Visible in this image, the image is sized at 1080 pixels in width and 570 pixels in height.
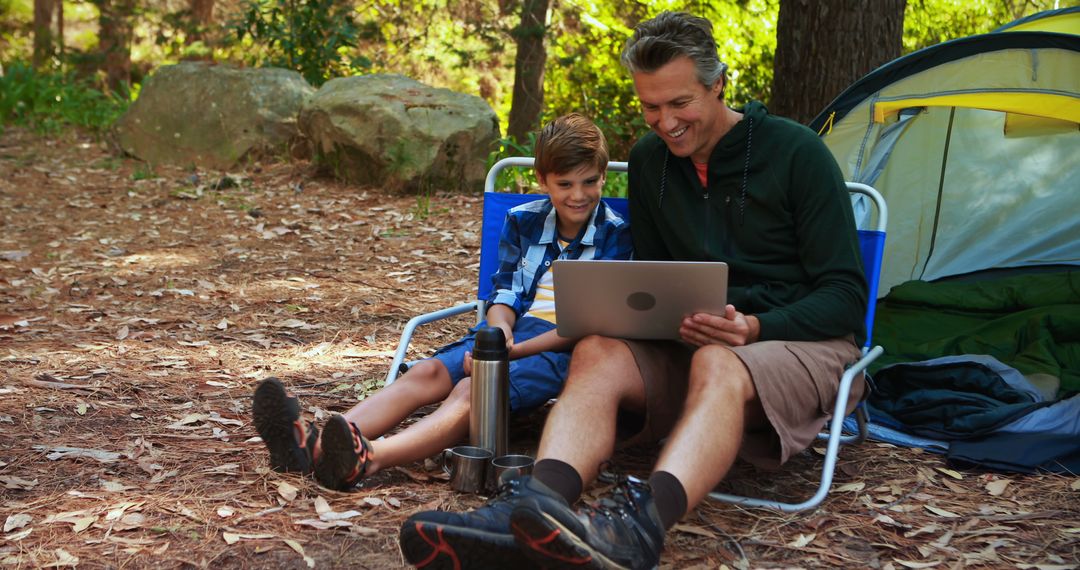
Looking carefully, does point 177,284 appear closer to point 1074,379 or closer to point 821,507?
point 821,507

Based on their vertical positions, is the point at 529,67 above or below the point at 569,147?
above

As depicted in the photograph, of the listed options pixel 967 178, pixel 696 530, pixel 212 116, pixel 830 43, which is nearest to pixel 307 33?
pixel 212 116

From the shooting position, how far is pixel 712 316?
2.66m

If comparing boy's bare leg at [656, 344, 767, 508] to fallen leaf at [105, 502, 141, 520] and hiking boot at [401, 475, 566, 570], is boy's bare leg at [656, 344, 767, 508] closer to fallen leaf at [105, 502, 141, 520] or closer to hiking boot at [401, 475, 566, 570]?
hiking boot at [401, 475, 566, 570]

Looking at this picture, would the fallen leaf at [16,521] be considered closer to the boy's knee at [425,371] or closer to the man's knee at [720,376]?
the boy's knee at [425,371]

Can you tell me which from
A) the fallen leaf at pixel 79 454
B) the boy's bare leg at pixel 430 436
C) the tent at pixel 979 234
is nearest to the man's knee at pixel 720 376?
the boy's bare leg at pixel 430 436

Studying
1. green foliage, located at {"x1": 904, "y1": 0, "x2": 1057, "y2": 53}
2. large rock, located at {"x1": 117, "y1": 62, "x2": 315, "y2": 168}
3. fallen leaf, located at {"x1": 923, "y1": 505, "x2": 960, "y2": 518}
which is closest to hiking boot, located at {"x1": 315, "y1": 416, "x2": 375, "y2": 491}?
fallen leaf, located at {"x1": 923, "y1": 505, "x2": 960, "y2": 518}

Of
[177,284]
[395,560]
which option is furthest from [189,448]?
[177,284]

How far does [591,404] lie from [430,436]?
1.83ft

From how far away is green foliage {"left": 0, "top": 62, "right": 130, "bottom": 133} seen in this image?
32.5 ft

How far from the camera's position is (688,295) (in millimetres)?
2627

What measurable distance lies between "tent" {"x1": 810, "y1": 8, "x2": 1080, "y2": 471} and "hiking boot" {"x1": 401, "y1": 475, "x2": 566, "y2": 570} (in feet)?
5.90

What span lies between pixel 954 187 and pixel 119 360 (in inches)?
158

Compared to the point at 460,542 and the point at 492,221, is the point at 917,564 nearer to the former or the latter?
the point at 460,542
